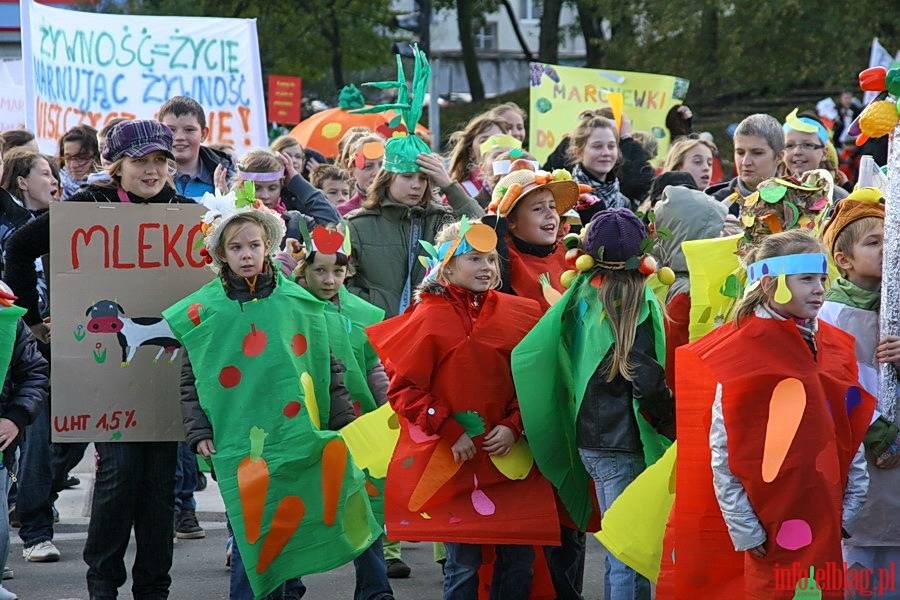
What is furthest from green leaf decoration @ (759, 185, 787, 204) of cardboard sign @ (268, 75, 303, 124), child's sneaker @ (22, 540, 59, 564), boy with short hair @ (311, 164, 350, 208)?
cardboard sign @ (268, 75, 303, 124)

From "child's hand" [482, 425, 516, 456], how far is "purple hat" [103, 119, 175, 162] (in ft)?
6.17

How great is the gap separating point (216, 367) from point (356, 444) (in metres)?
0.75

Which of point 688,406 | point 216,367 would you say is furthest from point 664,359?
point 216,367

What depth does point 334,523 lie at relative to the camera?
5.59 meters

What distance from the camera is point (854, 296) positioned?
16.5 feet

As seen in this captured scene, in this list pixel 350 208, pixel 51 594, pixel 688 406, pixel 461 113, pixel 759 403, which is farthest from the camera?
pixel 461 113

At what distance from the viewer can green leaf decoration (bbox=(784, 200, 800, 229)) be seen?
5.29 m

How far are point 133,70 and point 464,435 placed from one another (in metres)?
6.99

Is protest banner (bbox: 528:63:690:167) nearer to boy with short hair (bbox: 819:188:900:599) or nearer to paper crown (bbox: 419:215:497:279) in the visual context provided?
paper crown (bbox: 419:215:497:279)

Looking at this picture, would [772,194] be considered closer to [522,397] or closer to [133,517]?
[522,397]

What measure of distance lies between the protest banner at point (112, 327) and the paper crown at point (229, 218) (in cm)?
31

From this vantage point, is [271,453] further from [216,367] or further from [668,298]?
[668,298]

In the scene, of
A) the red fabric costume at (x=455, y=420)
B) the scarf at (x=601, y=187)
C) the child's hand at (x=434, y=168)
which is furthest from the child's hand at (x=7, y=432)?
the scarf at (x=601, y=187)

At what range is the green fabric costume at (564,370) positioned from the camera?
5.21 metres
